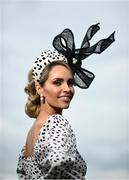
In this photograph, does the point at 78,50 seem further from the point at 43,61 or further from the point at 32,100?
the point at 32,100

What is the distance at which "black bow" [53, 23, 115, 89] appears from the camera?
3.80 metres

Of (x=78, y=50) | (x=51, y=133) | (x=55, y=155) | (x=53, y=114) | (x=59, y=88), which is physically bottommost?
(x=55, y=155)

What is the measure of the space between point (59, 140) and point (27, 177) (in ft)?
1.56

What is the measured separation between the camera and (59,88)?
11.2 ft

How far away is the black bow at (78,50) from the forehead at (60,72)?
0.31 metres

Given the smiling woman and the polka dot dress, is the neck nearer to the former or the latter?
the smiling woman

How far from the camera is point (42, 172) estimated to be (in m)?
3.20

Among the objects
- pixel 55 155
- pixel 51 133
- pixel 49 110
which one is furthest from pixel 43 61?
pixel 55 155

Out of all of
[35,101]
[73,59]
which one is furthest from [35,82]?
[73,59]

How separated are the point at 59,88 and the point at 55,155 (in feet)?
1.78

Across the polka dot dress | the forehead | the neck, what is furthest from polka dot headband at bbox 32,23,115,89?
the polka dot dress

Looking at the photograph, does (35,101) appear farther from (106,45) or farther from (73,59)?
(106,45)

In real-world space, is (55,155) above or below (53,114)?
below

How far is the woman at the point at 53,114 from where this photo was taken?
10.1 feet
